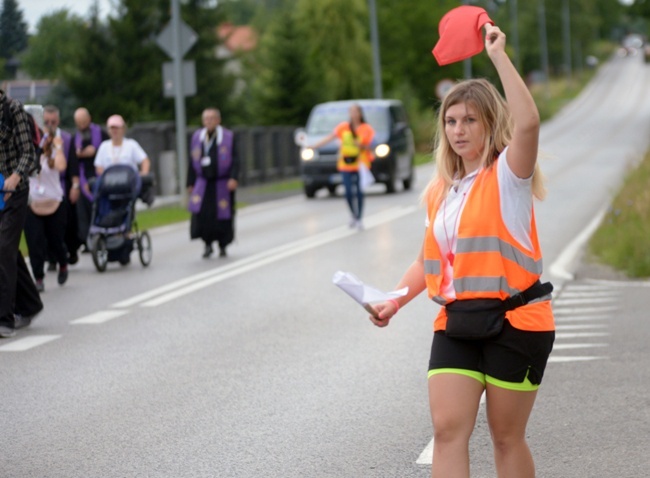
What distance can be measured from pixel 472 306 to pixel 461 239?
21cm

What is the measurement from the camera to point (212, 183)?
695 inches

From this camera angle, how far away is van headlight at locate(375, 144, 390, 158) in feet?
102

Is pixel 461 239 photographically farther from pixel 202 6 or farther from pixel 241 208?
pixel 202 6

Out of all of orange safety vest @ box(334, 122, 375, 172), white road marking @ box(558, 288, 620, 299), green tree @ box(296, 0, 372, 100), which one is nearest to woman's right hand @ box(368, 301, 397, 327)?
white road marking @ box(558, 288, 620, 299)

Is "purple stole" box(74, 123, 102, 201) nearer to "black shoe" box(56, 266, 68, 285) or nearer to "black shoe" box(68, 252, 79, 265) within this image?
"black shoe" box(68, 252, 79, 265)

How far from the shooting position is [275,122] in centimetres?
5934

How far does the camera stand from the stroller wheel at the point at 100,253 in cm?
1600

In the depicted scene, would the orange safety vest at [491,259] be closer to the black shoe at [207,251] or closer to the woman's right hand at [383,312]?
the woman's right hand at [383,312]

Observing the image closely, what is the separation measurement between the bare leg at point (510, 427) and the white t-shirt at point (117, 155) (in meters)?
12.0

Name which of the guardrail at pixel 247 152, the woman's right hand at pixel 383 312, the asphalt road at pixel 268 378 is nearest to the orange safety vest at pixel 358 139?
the guardrail at pixel 247 152

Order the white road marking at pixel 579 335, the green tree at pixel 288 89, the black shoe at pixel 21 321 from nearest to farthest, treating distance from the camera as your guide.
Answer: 1. the white road marking at pixel 579 335
2. the black shoe at pixel 21 321
3. the green tree at pixel 288 89

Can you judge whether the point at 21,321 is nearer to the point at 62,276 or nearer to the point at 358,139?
the point at 62,276

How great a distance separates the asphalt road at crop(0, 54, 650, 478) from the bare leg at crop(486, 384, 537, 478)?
0.84 metres

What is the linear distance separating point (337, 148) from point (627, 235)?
1689cm
